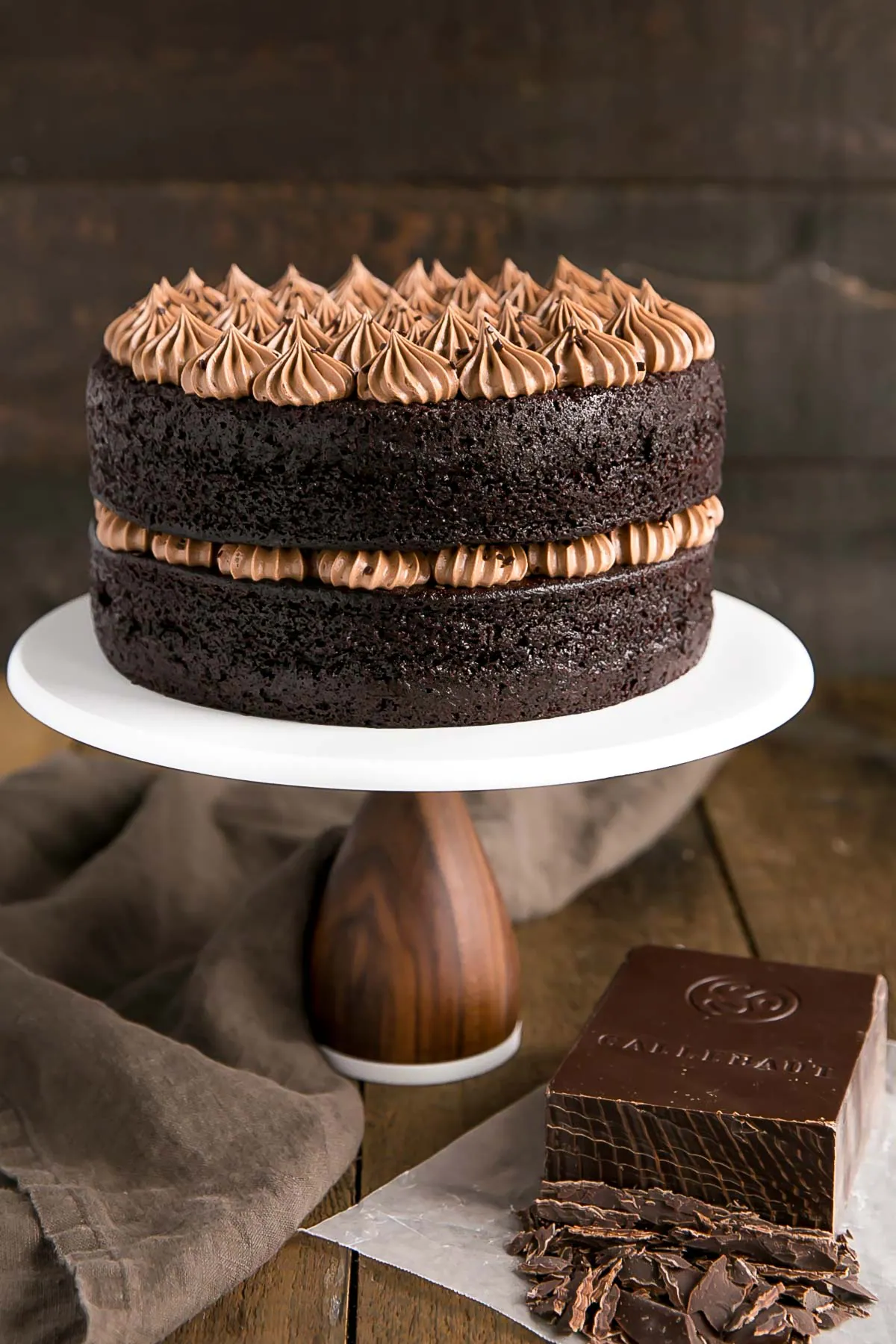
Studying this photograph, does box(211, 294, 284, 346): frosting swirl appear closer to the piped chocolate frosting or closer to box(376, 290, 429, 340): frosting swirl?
the piped chocolate frosting

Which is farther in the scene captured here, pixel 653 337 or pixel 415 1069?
pixel 415 1069

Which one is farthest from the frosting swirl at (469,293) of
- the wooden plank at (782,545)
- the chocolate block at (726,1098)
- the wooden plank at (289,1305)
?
the wooden plank at (782,545)

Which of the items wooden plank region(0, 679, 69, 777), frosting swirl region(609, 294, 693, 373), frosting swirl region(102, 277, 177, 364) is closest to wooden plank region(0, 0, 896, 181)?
wooden plank region(0, 679, 69, 777)

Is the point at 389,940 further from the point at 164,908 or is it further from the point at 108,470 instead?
the point at 108,470

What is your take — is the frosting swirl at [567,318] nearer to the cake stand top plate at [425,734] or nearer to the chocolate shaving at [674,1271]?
the cake stand top plate at [425,734]

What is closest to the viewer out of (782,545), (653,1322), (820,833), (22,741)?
(653,1322)

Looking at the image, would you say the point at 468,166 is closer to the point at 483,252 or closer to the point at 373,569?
the point at 483,252

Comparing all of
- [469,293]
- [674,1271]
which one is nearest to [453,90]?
[469,293]
